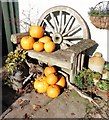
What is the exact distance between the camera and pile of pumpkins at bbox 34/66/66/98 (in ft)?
11.7

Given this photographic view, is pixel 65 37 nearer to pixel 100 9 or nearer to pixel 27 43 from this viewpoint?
pixel 27 43

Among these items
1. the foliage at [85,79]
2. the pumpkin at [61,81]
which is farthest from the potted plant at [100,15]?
the pumpkin at [61,81]

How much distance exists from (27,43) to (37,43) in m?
0.18

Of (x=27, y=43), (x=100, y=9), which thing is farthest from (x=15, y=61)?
(x=100, y=9)

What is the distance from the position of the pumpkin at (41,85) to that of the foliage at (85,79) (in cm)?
54

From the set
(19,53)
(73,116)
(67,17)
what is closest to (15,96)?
(19,53)

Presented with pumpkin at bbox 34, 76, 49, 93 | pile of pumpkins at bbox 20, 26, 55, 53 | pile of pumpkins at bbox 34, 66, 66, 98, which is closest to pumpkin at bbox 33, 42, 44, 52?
pile of pumpkins at bbox 20, 26, 55, 53

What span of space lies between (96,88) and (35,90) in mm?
1088

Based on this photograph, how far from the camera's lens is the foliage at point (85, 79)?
12.1 feet

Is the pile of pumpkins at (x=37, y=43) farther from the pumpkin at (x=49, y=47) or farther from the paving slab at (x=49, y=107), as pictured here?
the paving slab at (x=49, y=107)

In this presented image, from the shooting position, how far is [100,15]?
354 cm

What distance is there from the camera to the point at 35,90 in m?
3.79

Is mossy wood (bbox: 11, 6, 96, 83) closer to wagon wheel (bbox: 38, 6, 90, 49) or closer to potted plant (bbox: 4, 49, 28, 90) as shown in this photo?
wagon wheel (bbox: 38, 6, 90, 49)

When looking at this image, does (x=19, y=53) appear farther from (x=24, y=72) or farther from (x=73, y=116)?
(x=73, y=116)
